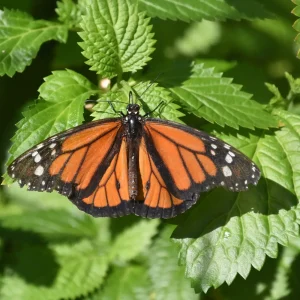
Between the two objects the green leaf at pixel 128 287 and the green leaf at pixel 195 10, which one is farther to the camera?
the green leaf at pixel 128 287

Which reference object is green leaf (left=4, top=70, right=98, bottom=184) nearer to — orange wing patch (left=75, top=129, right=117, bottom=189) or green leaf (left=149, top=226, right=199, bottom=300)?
orange wing patch (left=75, top=129, right=117, bottom=189)

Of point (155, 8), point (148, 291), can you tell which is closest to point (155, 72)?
point (155, 8)

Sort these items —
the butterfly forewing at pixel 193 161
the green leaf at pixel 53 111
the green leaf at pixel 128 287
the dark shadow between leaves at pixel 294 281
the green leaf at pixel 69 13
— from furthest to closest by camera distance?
1. the green leaf at pixel 128 287
2. the dark shadow between leaves at pixel 294 281
3. the green leaf at pixel 69 13
4. the green leaf at pixel 53 111
5. the butterfly forewing at pixel 193 161

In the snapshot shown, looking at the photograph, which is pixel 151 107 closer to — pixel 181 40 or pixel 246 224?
pixel 246 224

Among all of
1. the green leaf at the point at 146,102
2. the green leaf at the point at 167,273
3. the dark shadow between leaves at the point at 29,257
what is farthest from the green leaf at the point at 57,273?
the green leaf at the point at 146,102

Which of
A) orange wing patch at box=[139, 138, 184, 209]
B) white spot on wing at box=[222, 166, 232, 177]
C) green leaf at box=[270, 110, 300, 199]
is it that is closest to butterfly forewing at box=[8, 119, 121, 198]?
orange wing patch at box=[139, 138, 184, 209]

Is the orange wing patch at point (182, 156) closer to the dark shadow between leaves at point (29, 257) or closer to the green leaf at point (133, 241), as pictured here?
the green leaf at point (133, 241)

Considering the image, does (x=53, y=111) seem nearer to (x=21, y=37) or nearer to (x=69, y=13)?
(x=21, y=37)
